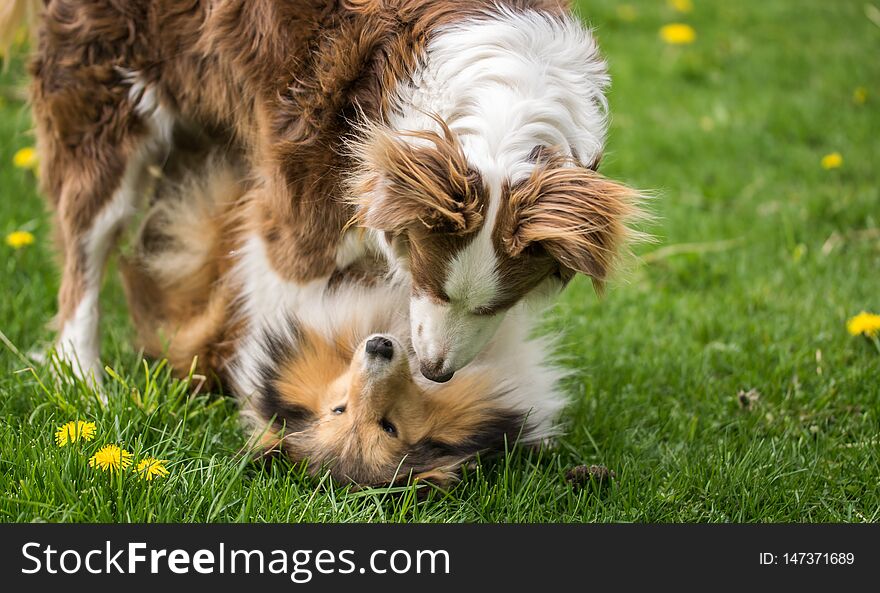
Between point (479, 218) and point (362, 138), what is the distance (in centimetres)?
59

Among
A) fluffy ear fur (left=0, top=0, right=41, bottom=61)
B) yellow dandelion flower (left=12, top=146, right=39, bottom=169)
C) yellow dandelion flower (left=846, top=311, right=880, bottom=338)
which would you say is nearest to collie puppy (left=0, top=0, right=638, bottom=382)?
fluffy ear fur (left=0, top=0, right=41, bottom=61)

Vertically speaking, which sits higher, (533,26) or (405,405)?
(533,26)

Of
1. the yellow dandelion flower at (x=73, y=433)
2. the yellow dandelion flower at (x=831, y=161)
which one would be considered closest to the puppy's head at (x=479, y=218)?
the yellow dandelion flower at (x=73, y=433)

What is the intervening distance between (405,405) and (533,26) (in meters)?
1.43

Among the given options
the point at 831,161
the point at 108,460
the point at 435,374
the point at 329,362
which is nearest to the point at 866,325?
the point at 435,374

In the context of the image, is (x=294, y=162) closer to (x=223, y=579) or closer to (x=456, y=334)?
(x=456, y=334)

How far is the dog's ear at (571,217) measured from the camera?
3.16 meters

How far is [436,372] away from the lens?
352 cm

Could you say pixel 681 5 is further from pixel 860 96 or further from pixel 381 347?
pixel 381 347

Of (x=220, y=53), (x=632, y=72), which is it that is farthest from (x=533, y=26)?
(x=632, y=72)

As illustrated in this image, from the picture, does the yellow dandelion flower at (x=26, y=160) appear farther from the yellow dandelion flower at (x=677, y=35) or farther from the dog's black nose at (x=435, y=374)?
the yellow dandelion flower at (x=677, y=35)

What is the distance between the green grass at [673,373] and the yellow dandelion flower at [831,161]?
7 centimetres

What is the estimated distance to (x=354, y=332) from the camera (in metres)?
4.02

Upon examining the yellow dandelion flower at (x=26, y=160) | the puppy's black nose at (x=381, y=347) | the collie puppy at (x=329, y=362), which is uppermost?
the puppy's black nose at (x=381, y=347)
